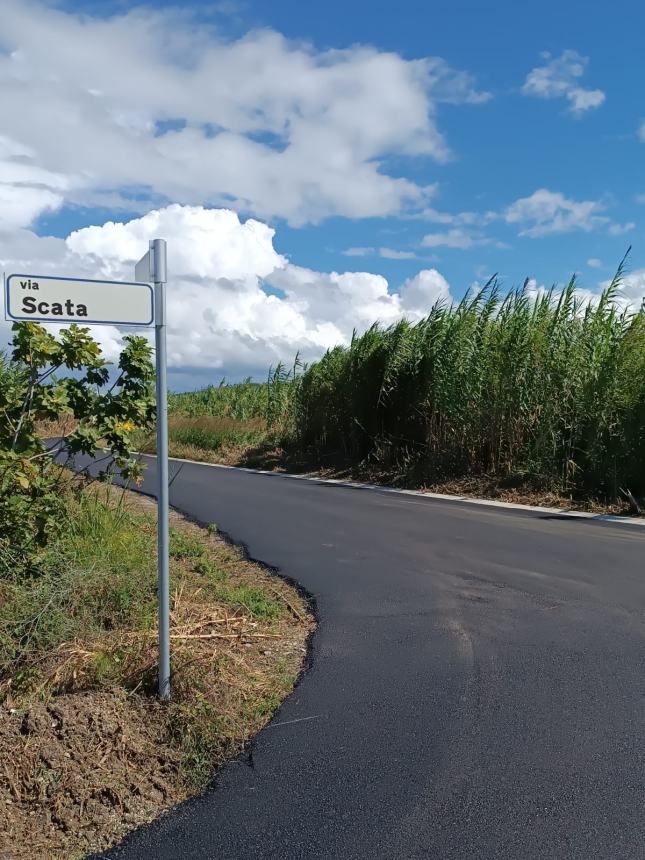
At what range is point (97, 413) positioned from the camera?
7020 mm

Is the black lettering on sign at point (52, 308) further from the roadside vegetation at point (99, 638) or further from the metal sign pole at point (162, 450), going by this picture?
the roadside vegetation at point (99, 638)

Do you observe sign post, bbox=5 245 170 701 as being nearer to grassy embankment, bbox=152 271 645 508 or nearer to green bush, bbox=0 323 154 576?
green bush, bbox=0 323 154 576

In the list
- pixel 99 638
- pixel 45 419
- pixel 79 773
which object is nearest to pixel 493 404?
pixel 45 419

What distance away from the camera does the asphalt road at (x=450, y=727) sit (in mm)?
3205

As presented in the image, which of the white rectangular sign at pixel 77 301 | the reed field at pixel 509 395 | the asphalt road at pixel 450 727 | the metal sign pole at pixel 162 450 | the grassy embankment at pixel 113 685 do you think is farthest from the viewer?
the reed field at pixel 509 395

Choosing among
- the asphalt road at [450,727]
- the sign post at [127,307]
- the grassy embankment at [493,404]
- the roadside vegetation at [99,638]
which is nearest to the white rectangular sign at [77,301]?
the sign post at [127,307]

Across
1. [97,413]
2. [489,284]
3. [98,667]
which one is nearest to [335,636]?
[98,667]

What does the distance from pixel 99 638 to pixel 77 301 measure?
2198 millimetres

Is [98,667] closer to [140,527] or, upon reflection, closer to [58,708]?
[58,708]

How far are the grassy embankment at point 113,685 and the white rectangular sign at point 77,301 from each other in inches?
77.8

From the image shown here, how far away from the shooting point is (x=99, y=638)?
4.98m

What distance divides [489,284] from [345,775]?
1515 centimetres

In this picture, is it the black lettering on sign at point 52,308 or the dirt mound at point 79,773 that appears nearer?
the dirt mound at point 79,773

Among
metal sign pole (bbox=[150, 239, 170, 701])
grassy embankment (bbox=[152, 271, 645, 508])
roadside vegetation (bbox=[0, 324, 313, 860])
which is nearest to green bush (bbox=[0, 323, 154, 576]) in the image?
roadside vegetation (bbox=[0, 324, 313, 860])
